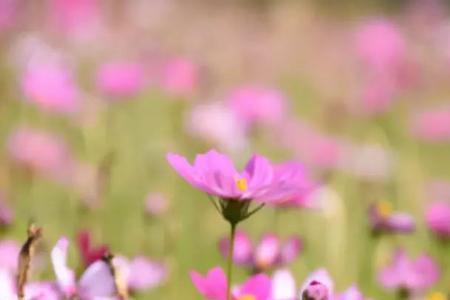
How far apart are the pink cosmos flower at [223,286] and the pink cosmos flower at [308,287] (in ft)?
0.07

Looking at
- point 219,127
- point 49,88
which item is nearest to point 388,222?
point 49,88

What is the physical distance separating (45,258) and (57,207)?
0.87m

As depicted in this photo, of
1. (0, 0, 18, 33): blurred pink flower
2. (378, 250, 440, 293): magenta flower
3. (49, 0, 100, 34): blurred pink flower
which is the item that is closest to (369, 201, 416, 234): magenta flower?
(378, 250, 440, 293): magenta flower

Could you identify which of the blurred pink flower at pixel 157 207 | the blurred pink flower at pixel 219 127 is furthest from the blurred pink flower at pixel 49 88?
the blurred pink flower at pixel 157 207

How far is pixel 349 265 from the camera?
60.0 inches

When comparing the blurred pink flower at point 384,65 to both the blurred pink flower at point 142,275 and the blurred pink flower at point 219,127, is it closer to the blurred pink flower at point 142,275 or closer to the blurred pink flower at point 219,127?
the blurred pink flower at point 219,127

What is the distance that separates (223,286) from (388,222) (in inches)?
14.6

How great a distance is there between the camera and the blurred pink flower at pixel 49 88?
5.32 feet

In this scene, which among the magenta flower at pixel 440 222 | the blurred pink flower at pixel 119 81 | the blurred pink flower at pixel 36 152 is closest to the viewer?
the magenta flower at pixel 440 222

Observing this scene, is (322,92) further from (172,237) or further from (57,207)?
(172,237)

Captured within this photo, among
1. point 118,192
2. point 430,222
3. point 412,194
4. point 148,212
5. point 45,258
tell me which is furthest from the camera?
point 118,192

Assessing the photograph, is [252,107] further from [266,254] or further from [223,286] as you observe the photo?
[223,286]

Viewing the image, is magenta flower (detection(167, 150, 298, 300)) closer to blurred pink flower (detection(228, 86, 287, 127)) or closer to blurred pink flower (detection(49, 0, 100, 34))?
blurred pink flower (detection(228, 86, 287, 127))

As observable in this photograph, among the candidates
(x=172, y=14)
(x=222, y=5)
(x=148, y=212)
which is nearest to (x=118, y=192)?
(x=148, y=212)
